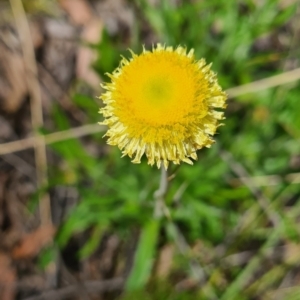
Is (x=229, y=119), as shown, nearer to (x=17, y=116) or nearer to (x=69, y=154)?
(x=69, y=154)

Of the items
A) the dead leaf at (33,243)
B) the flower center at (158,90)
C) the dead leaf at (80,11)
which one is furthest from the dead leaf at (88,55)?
the flower center at (158,90)

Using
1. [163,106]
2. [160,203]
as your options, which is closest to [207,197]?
[160,203]

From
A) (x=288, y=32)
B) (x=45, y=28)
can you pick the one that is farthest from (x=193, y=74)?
(x=45, y=28)

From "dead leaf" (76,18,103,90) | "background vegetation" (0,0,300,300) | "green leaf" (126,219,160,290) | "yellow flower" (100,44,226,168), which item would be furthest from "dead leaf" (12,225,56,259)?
"yellow flower" (100,44,226,168)

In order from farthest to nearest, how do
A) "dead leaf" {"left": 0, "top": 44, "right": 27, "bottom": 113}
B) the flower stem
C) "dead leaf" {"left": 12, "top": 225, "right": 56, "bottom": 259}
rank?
"dead leaf" {"left": 0, "top": 44, "right": 27, "bottom": 113} → "dead leaf" {"left": 12, "top": 225, "right": 56, "bottom": 259} → the flower stem

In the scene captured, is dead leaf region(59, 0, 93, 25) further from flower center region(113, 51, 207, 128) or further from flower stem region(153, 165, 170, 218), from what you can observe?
flower center region(113, 51, 207, 128)

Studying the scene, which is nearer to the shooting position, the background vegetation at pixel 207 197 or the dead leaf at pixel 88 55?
the background vegetation at pixel 207 197

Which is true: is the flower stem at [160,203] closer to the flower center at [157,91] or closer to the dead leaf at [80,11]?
the flower center at [157,91]
